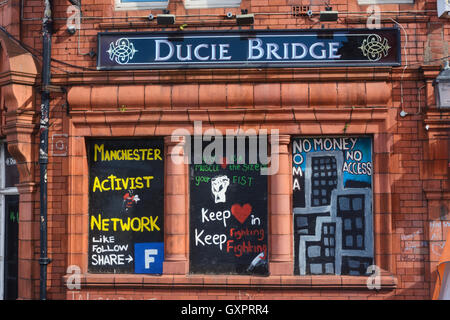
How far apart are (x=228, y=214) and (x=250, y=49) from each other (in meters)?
2.76

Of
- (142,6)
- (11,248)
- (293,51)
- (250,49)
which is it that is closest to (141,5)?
(142,6)

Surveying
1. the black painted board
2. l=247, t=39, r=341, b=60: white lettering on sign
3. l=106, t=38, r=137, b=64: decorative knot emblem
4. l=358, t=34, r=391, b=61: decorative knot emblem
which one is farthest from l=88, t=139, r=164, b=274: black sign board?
l=358, t=34, r=391, b=61: decorative knot emblem

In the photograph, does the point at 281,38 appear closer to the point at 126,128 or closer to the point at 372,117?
the point at 372,117

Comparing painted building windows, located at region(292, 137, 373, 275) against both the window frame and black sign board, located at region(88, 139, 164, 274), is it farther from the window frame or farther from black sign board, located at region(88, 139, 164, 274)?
the window frame

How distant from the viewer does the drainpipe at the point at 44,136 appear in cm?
867

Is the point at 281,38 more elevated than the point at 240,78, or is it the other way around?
the point at 281,38

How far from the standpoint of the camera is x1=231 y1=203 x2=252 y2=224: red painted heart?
28.7ft

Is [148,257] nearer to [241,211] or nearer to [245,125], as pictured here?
[241,211]

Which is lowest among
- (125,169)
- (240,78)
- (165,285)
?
(165,285)

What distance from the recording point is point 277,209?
8.55m

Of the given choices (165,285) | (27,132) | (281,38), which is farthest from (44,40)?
(165,285)

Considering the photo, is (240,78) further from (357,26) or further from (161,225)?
(161,225)

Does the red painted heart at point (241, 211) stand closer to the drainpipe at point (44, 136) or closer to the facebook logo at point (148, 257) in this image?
the facebook logo at point (148, 257)

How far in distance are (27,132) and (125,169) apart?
1756mm
